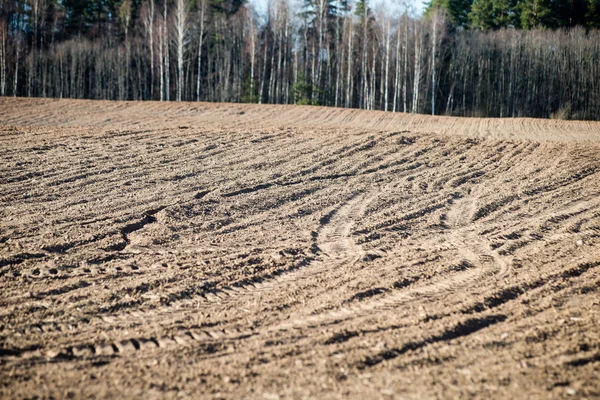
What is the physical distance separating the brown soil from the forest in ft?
93.5

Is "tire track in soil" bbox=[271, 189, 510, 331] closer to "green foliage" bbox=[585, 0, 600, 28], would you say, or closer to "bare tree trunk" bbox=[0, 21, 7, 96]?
"bare tree trunk" bbox=[0, 21, 7, 96]

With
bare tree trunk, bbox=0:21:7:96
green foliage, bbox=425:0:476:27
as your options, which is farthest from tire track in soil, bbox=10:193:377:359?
green foliage, bbox=425:0:476:27

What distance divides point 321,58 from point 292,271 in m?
37.4

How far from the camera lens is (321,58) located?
41375 millimetres

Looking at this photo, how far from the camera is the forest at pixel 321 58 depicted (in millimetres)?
40375

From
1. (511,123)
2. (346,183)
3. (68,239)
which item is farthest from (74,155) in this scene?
(511,123)

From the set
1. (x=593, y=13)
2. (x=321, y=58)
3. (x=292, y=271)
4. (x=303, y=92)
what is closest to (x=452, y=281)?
(x=292, y=271)

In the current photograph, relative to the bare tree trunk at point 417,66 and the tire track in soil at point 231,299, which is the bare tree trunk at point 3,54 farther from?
the tire track in soil at point 231,299

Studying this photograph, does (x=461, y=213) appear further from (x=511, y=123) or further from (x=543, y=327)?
(x=511, y=123)

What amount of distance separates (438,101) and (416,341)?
43333mm

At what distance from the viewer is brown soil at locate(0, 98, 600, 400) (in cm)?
379

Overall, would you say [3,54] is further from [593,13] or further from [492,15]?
[593,13]

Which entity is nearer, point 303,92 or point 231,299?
point 231,299

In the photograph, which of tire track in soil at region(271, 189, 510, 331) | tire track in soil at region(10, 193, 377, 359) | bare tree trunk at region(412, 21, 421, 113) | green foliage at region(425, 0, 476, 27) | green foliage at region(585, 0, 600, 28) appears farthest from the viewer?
green foliage at region(425, 0, 476, 27)
